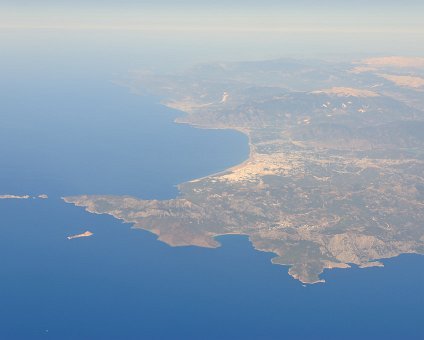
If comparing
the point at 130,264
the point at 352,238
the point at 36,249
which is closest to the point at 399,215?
the point at 352,238

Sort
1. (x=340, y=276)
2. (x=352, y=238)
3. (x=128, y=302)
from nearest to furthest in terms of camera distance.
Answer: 1. (x=128, y=302)
2. (x=340, y=276)
3. (x=352, y=238)

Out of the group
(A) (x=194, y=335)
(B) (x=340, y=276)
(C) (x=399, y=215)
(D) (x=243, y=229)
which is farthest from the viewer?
(C) (x=399, y=215)

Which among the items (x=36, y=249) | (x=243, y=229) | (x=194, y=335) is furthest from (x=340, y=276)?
(x=36, y=249)

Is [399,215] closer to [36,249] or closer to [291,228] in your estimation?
[291,228]

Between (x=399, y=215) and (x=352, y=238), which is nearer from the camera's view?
(x=352, y=238)

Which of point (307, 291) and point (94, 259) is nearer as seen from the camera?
point (307, 291)

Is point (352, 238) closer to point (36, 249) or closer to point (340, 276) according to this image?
point (340, 276)

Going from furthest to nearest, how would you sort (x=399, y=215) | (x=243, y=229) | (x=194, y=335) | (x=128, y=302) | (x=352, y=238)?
(x=399, y=215) < (x=243, y=229) < (x=352, y=238) < (x=128, y=302) < (x=194, y=335)

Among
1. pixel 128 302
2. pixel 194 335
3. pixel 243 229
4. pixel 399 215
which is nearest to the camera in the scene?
pixel 194 335
